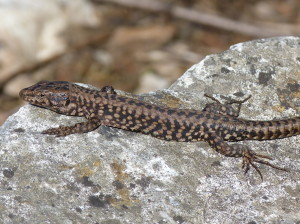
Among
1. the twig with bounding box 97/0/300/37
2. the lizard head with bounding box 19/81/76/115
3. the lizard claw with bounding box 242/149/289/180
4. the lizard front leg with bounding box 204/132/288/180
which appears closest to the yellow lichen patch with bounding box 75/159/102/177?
the lizard head with bounding box 19/81/76/115

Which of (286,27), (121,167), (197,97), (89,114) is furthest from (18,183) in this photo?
(286,27)

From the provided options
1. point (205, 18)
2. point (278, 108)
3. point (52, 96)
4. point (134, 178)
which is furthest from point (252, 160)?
point (205, 18)

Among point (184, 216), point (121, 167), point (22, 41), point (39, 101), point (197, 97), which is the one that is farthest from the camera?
point (22, 41)

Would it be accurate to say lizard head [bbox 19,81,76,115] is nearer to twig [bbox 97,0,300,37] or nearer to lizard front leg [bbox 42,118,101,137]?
lizard front leg [bbox 42,118,101,137]

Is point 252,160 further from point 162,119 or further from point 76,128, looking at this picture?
point 76,128

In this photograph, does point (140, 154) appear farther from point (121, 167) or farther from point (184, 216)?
point (184, 216)
